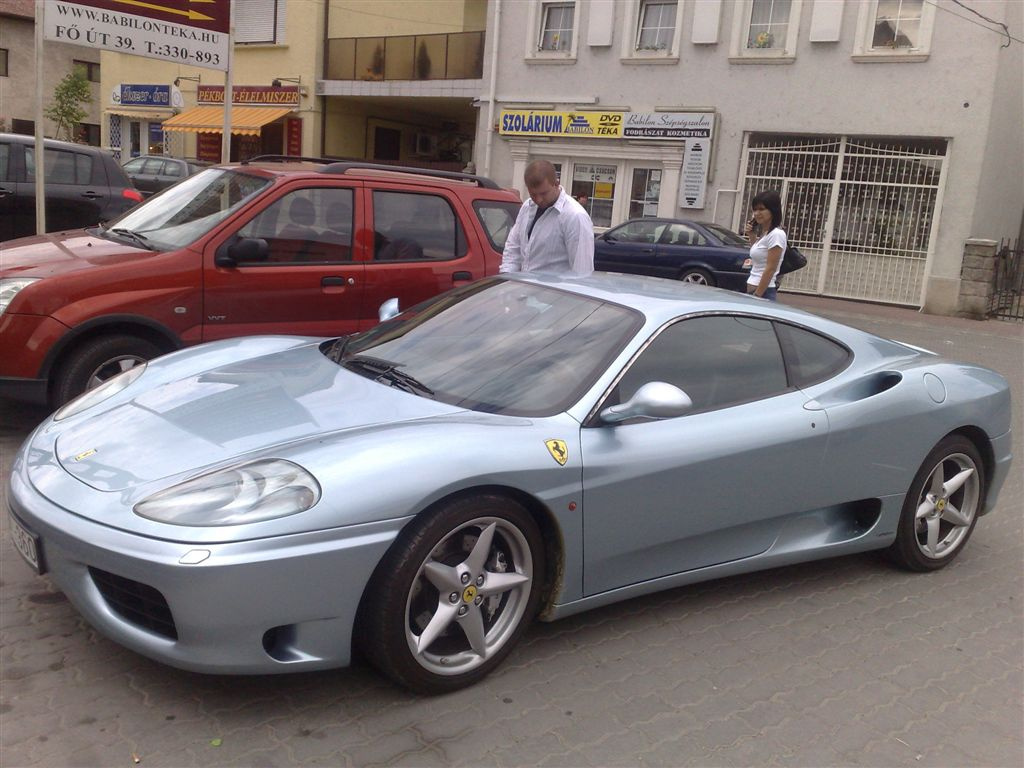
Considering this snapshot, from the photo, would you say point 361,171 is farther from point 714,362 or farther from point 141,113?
point 141,113

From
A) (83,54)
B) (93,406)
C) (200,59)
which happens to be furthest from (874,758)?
(83,54)

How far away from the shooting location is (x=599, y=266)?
54.1ft

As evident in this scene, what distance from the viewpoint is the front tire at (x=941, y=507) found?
4.38 meters

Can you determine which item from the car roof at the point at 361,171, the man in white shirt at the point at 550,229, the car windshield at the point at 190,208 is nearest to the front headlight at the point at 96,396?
the car windshield at the point at 190,208

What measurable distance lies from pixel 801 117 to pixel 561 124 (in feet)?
17.7

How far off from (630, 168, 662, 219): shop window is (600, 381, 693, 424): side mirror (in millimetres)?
17640

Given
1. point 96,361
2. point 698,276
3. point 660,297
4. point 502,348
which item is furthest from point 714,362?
point 698,276

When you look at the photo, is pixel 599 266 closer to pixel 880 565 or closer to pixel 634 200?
pixel 634 200

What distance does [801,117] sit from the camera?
61.5ft

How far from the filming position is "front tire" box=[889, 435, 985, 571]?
4.38 meters

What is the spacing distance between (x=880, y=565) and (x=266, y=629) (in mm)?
3168

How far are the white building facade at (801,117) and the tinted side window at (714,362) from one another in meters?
15.7

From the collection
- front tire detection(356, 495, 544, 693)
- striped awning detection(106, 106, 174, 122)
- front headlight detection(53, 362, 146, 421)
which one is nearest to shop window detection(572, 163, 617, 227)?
striped awning detection(106, 106, 174, 122)

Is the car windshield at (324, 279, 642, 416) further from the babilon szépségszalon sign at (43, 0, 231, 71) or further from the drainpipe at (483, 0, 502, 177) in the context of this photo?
the drainpipe at (483, 0, 502, 177)
